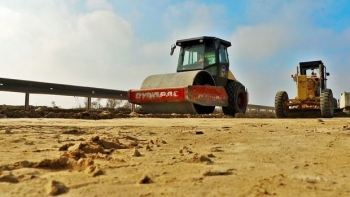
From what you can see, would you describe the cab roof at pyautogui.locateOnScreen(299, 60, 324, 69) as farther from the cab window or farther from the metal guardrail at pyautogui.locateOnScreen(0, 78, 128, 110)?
the metal guardrail at pyautogui.locateOnScreen(0, 78, 128, 110)

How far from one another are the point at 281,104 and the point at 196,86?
448cm

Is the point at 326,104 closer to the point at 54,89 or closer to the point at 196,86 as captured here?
the point at 196,86

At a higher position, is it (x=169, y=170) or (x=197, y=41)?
(x=197, y=41)

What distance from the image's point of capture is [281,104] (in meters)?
13.1

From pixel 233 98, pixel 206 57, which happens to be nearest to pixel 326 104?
pixel 233 98

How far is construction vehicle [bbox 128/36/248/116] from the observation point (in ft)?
33.7

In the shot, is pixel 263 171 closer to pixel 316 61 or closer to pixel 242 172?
pixel 242 172

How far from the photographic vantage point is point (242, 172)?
7.01 feet

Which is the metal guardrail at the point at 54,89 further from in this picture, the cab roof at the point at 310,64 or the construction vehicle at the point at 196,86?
the cab roof at the point at 310,64

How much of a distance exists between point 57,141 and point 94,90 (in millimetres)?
8190

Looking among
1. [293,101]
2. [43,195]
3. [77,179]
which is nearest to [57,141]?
[77,179]

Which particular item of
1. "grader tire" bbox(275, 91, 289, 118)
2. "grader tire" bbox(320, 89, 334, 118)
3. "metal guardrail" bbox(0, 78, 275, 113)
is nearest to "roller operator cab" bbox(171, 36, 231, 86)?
"grader tire" bbox(275, 91, 289, 118)

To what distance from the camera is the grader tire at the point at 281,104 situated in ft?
43.0

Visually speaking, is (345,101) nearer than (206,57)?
No
